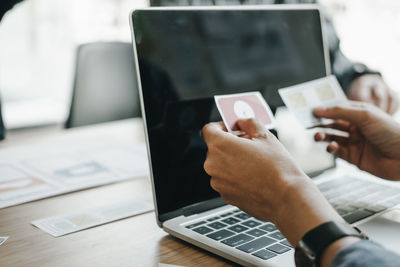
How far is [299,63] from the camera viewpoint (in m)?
0.98

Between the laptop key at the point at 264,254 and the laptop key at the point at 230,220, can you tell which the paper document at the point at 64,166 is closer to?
the laptop key at the point at 230,220

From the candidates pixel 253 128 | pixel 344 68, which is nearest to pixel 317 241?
pixel 253 128

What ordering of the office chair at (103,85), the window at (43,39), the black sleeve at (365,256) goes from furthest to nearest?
the window at (43,39) → the office chair at (103,85) → the black sleeve at (365,256)

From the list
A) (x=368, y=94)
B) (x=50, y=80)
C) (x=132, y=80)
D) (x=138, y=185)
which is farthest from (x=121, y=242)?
(x=50, y=80)

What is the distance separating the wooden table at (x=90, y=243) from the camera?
A: 60cm

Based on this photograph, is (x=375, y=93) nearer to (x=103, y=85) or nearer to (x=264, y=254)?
(x=264, y=254)

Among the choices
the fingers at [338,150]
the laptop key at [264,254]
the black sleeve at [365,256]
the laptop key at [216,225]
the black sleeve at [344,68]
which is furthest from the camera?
the black sleeve at [344,68]

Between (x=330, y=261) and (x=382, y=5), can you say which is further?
(x=382, y=5)

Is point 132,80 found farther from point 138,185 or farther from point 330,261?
point 330,261

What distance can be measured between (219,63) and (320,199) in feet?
1.28

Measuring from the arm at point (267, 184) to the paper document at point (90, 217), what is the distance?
0.23 metres

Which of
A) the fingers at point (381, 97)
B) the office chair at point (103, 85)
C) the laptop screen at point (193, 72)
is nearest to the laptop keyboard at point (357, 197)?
the laptop screen at point (193, 72)

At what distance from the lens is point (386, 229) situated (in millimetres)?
668

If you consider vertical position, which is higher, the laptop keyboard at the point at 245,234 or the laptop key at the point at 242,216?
the laptop keyboard at the point at 245,234
